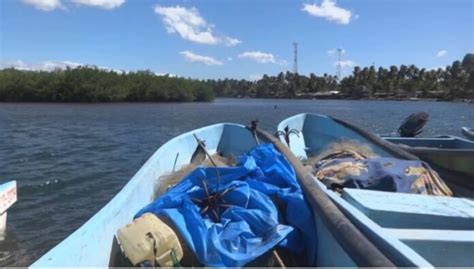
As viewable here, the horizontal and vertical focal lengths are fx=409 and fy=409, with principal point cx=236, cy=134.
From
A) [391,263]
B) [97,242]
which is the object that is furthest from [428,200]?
[97,242]

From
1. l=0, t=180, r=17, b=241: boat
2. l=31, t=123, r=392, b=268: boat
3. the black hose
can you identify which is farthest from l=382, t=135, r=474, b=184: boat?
l=0, t=180, r=17, b=241: boat

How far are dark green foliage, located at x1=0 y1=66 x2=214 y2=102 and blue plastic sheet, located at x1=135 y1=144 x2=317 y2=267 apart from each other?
9519 centimetres

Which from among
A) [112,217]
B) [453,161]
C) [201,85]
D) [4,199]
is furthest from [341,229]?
[201,85]

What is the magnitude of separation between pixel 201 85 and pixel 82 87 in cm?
4301

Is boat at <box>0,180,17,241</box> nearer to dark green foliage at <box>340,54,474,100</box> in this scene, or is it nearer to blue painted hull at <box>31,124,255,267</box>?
blue painted hull at <box>31,124,255,267</box>

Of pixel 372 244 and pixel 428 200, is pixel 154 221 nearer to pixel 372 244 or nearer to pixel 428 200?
pixel 372 244

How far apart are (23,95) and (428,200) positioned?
3911 inches

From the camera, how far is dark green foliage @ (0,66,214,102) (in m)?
90.2

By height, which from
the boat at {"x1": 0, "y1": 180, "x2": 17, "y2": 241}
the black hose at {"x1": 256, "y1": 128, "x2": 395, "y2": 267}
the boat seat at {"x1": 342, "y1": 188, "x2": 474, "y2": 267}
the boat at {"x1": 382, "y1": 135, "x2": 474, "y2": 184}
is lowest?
the boat at {"x1": 0, "y1": 180, "x2": 17, "y2": 241}

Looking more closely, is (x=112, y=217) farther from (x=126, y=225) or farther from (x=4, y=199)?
(x=4, y=199)

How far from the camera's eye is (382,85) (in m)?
143

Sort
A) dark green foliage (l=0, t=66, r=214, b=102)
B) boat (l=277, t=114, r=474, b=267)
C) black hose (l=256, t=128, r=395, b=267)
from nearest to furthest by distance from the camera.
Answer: black hose (l=256, t=128, r=395, b=267)
boat (l=277, t=114, r=474, b=267)
dark green foliage (l=0, t=66, r=214, b=102)

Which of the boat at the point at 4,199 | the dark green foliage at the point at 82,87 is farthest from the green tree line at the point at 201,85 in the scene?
the boat at the point at 4,199

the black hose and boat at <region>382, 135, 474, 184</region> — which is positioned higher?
the black hose
